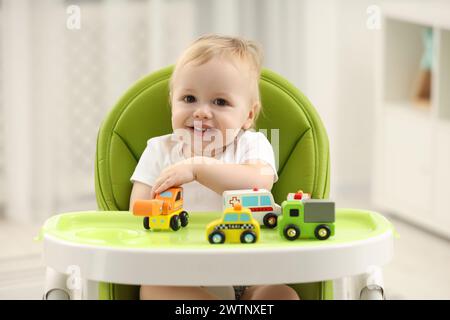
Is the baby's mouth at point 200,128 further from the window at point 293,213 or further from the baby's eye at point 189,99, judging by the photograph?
the window at point 293,213

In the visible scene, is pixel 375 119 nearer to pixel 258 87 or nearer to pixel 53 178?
pixel 53 178

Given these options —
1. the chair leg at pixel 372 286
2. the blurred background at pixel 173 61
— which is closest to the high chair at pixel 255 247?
the chair leg at pixel 372 286

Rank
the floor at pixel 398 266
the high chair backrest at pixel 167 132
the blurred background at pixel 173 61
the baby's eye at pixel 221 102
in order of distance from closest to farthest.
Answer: the baby's eye at pixel 221 102
the high chair backrest at pixel 167 132
the floor at pixel 398 266
the blurred background at pixel 173 61

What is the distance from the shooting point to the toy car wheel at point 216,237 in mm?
1125

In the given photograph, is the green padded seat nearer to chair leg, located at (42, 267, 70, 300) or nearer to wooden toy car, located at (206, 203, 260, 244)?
chair leg, located at (42, 267, 70, 300)

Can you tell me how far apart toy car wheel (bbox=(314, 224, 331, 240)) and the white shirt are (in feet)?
0.73

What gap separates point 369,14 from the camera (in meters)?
2.82

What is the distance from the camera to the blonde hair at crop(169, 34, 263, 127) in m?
1.30

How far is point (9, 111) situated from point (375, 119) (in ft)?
3.62

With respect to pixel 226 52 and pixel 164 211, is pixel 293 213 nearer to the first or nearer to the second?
pixel 164 211

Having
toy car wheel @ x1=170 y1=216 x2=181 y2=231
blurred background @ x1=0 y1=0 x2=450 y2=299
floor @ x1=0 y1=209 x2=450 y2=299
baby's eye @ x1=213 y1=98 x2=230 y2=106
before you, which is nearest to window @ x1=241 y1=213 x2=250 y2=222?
toy car wheel @ x1=170 y1=216 x2=181 y2=231

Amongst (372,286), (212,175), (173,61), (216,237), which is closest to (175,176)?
(212,175)

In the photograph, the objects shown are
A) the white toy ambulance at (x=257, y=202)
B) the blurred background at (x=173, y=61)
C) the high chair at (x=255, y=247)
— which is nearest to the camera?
the high chair at (x=255, y=247)

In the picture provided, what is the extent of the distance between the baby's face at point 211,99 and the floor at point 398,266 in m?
0.88
